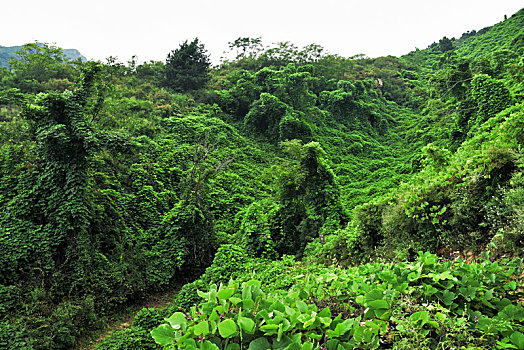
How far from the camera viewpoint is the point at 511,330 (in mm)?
1237

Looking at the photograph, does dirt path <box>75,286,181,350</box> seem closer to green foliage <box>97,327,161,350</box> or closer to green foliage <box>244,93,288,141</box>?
green foliage <box>97,327,161,350</box>

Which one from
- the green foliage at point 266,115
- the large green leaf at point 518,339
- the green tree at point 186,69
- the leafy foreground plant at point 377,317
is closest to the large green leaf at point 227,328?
the leafy foreground plant at point 377,317

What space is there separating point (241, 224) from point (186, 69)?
1357 cm

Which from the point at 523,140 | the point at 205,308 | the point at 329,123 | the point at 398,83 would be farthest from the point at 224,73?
the point at 205,308

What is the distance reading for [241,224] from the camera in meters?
8.74

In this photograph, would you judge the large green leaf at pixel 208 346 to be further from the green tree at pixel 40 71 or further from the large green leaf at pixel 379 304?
the green tree at pixel 40 71

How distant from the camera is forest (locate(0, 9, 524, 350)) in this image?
1.32 metres

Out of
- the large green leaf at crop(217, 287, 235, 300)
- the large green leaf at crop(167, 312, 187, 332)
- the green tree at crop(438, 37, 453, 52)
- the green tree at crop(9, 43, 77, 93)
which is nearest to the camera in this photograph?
the large green leaf at crop(167, 312, 187, 332)

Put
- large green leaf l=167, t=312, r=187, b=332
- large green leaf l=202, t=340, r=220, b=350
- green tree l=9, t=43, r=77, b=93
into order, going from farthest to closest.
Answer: green tree l=9, t=43, r=77, b=93 → large green leaf l=167, t=312, r=187, b=332 → large green leaf l=202, t=340, r=220, b=350

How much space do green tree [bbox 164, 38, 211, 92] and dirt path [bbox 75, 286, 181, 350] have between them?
13.9 m

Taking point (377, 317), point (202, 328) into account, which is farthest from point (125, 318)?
point (377, 317)

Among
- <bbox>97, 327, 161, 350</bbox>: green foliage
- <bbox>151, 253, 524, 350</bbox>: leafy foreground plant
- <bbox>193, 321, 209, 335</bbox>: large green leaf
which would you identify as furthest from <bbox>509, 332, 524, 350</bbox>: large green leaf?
<bbox>97, 327, 161, 350</bbox>: green foliage

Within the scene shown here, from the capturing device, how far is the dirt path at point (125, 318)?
5734 millimetres

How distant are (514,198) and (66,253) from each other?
26.0 ft
